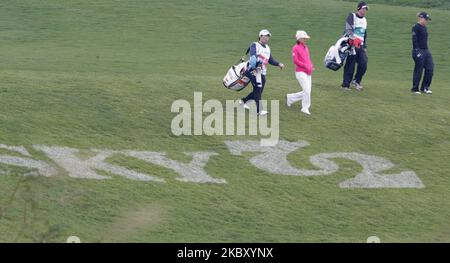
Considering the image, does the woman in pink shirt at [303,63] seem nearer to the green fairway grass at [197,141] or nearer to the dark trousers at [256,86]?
the green fairway grass at [197,141]

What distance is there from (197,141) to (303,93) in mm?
4175

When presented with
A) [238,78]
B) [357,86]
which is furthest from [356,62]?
[238,78]

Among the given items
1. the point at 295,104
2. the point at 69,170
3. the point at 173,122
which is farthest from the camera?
the point at 295,104

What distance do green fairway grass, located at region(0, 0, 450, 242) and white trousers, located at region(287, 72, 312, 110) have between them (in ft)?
1.06

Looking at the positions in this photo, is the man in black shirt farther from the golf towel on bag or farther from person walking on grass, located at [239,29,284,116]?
the golf towel on bag

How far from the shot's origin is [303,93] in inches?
1109

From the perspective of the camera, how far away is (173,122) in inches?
1046

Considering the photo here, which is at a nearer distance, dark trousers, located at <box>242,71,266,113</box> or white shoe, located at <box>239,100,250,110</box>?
dark trousers, located at <box>242,71,266,113</box>

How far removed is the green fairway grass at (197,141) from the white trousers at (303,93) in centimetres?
32

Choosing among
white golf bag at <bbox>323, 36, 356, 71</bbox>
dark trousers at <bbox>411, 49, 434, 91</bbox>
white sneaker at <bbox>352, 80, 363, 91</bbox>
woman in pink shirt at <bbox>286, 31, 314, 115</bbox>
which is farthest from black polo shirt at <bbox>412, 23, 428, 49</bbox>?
woman in pink shirt at <bbox>286, 31, 314, 115</bbox>

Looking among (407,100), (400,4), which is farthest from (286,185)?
(400,4)

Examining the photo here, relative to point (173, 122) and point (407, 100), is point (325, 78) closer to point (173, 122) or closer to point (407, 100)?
point (407, 100)

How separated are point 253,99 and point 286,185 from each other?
16.3 ft

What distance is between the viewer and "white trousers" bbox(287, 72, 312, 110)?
27.8 metres
